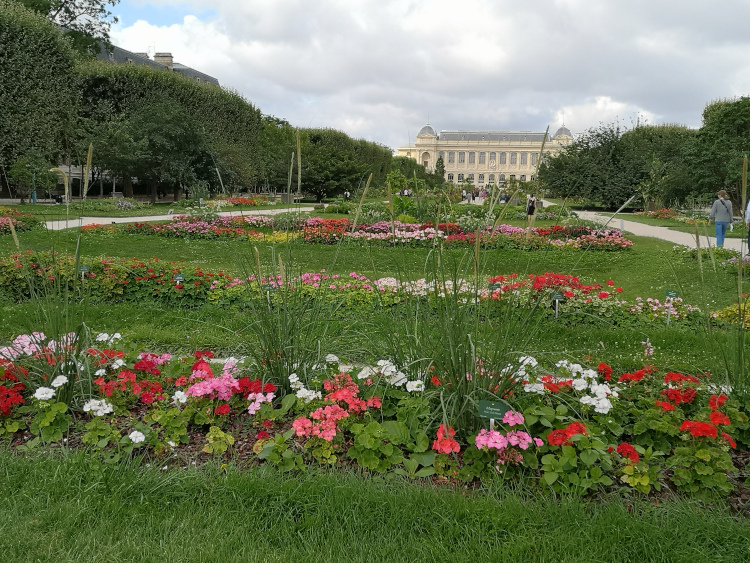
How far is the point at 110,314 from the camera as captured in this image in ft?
18.4

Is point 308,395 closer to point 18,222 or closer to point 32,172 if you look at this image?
point 18,222

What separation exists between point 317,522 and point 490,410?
77cm

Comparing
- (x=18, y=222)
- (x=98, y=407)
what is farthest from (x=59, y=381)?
(x=18, y=222)

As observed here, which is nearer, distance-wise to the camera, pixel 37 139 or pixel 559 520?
pixel 559 520

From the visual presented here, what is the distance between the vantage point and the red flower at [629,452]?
2.27 meters

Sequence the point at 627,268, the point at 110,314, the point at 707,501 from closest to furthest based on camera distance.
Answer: the point at 707,501 < the point at 110,314 < the point at 627,268

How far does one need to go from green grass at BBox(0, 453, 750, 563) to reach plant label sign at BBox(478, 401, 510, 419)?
0.92ft

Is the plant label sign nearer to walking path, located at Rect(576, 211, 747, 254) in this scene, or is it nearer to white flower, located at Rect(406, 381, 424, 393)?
white flower, located at Rect(406, 381, 424, 393)

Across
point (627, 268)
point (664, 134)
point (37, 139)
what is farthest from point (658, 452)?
point (664, 134)

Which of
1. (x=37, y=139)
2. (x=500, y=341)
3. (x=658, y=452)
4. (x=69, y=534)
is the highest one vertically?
(x=37, y=139)

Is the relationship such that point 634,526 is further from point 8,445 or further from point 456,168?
point 456,168

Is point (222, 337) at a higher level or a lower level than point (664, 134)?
lower

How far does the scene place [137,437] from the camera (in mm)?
2436

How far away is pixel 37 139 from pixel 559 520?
23.4 meters
